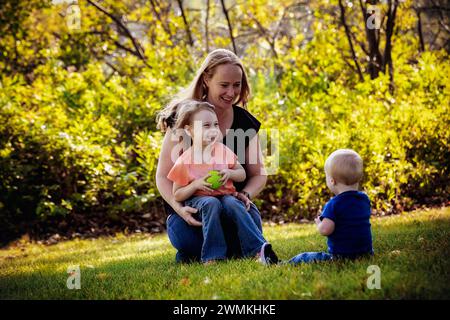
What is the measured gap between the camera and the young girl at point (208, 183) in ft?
12.0

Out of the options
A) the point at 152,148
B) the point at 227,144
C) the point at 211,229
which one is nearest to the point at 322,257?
the point at 211,229

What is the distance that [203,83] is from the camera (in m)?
4.11

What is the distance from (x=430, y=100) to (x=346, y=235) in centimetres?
466

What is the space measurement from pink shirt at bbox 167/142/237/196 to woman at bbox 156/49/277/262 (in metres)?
0.15

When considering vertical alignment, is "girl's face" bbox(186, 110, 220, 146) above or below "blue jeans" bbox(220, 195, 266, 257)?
above

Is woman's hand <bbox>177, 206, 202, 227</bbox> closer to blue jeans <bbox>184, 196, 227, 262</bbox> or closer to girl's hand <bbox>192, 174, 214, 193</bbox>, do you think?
blue jeans <bbox>184, 196, 227, 262</bbox>

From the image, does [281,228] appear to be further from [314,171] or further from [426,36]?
[426,36]

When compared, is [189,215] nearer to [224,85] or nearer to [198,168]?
[198,168]

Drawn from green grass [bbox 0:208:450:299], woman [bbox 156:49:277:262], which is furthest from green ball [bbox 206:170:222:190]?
green grass [bbox 0:208:450:299]

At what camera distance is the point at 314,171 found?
655 cm

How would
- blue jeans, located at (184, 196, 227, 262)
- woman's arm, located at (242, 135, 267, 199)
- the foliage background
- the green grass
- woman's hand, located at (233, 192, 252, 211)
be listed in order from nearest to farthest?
the green grass < blue jeans, located at (184, 196, 227, 262) < woman's hand, located at (233, 192, 252, 211) < woman's arm, located at (242, 135, 267, 199) < the foliage background

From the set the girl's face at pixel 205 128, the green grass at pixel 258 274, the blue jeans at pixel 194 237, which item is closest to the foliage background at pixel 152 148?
the green grass at pixel 258 274

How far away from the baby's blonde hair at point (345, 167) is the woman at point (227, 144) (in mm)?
733

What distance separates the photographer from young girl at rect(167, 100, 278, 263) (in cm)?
365
